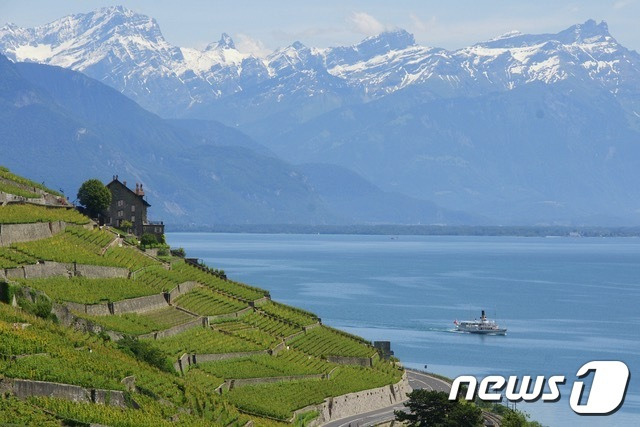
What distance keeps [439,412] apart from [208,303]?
2707cm

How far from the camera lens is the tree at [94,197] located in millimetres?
122625

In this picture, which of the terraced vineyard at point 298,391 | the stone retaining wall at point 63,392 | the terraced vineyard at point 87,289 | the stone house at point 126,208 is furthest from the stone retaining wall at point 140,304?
the stone house at point 126,208

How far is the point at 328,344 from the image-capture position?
367ft

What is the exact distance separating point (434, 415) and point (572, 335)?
107m

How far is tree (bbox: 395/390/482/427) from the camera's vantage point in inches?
3179

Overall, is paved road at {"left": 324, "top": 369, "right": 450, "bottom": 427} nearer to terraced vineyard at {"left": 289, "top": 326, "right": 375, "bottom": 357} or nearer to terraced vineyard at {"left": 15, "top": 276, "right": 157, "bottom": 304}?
terraced vineyard at {"left": 289, "top": 326, "right": 375, "bottom": 357}

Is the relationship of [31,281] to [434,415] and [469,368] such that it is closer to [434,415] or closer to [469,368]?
[434,415]

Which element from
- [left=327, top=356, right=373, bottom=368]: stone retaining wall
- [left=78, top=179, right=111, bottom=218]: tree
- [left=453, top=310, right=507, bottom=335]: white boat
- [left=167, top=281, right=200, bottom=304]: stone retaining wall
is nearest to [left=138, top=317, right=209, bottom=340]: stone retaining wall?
[left=167, top=281, right=200, bottom=304]: stone retaining wall

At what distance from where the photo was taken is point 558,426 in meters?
115

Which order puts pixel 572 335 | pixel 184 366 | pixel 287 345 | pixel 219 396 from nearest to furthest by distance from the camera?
pixel 219 396 < pixel 184 366 < pixel 287 345 < pixel 572 335

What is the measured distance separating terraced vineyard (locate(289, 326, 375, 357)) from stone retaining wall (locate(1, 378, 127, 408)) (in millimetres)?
46119

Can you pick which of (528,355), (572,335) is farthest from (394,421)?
(572,335)

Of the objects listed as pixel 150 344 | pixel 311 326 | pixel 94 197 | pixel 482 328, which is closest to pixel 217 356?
pixel 150 344

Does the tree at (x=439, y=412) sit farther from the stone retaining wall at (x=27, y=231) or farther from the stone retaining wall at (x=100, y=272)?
the stone retaining wall at (x=27, y=231)
